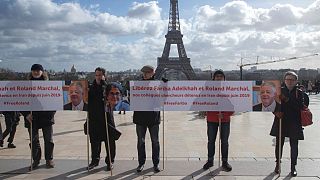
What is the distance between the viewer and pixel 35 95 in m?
7.09

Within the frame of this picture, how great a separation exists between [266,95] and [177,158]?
7.25 ft

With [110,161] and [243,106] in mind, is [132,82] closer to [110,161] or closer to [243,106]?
[110,161]

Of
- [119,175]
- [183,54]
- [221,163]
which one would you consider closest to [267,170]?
[221,163]

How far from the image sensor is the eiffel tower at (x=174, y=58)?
71125 millimetres

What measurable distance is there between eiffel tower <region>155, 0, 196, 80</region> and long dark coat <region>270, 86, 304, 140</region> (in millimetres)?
62267

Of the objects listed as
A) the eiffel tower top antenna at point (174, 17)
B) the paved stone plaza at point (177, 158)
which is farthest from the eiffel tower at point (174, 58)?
the paved stone plaza at point (177, 158)

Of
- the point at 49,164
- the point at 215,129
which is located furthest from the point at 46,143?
the point at 215,129

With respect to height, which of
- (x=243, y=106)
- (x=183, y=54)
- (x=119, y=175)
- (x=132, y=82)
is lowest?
(x=119, y=175)

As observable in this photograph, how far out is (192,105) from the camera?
7.07 meters

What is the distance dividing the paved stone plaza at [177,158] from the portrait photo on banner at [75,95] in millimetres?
1093

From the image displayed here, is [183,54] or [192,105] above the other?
[183,54]

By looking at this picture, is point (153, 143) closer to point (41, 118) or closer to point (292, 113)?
point (41, 118)

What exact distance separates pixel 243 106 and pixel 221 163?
118cm

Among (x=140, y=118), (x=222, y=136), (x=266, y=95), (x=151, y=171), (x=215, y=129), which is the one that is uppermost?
(x=266, y=95)
